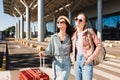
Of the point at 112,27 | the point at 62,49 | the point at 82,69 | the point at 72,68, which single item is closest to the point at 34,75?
the point at 62,49

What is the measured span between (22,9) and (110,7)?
1360 inches

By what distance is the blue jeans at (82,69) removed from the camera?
4883mm

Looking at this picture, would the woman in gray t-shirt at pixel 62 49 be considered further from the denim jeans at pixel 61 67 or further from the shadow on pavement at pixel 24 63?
the shadow on pavement at pixel 24 63

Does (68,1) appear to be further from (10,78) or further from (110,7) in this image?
(10,78)

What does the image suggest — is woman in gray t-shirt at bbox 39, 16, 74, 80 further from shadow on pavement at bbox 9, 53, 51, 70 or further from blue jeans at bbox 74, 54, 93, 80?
shadow on pavement at bbox 9, 53, 51, 70

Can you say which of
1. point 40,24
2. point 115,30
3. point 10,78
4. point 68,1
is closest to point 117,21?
point 115,30

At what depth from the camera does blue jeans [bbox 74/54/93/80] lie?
4.88 m

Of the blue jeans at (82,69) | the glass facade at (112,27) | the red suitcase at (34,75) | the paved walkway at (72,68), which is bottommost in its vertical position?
the paved walkway at (72,68)

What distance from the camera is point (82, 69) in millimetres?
4930

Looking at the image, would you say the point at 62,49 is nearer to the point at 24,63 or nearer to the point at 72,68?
the point at 72,68

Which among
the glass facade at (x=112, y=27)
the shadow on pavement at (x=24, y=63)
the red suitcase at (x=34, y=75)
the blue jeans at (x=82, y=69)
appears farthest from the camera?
the glass facade at (x=112, y=27)

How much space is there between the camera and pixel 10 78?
1008 cm

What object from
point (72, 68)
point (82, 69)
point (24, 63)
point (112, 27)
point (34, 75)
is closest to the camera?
point (82, 69)

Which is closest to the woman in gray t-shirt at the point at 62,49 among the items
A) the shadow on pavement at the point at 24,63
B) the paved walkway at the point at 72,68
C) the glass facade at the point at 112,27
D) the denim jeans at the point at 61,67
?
the denim jeans at the point at 61,67
